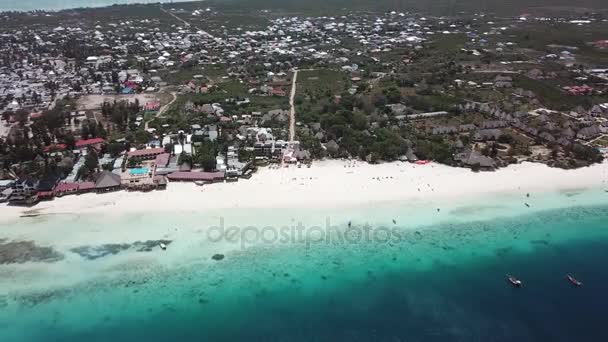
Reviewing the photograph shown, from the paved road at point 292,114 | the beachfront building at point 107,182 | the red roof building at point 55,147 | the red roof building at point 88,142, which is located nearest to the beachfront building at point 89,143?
the red roof building at point 88,142

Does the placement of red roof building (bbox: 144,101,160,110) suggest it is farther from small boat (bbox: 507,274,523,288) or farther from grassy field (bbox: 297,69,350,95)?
small boat (bbox: 507,274,523,288)

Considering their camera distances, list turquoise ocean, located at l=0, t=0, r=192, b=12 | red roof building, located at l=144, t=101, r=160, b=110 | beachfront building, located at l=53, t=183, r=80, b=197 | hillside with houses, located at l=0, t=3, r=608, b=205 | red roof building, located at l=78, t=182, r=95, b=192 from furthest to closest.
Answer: turquoise ocean, located at l=0, t=0, r=192, b=12, red roof building, located at l=144, t=101, r=160, b=110, hillside with houses, located at l=0, t=3, r=608, b=205, red roof building, located at l=78, t=182, r=95, b=192, beachfront building, located at l=53, t=183, r=80, b=197

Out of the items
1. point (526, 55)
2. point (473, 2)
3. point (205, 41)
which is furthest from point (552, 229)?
point (473, 2)

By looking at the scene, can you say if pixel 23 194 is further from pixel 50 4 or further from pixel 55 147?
pixel 50 4

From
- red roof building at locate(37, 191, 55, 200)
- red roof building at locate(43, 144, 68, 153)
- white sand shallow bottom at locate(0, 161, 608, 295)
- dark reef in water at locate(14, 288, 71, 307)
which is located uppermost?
red roof building at locate(43, 144, 68, 153)

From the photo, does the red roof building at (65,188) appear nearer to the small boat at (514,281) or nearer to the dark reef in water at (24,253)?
the dark reef in water at (24,253)

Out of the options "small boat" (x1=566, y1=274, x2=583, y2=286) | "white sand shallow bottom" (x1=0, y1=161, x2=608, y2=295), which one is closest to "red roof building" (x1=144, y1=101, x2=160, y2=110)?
"white sand shallow bottom" (x1=0, y1=161, x2=608, y2=295)
